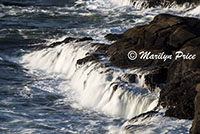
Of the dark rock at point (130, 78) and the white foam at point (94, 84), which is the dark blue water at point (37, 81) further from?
the dark rock at point (130, 78)

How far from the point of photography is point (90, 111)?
18.9m

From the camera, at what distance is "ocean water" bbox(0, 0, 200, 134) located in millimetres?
17203

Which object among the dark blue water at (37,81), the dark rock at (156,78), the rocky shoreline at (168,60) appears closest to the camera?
the rocky shoreline at (168,60)

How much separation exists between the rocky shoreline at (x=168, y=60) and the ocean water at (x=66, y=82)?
1.22 ft

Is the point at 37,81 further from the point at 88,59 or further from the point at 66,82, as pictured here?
the point at 88,59

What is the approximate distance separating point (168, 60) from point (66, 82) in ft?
14.6

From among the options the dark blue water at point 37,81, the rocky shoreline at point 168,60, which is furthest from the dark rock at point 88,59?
the dark blue water at point 37,81

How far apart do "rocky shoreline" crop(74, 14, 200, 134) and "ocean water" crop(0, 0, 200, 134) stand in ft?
1.22

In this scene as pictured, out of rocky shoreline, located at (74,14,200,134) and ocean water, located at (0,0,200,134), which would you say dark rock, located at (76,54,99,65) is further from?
ocean water, located at (0,0,200,134)

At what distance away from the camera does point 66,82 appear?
22.4 meters

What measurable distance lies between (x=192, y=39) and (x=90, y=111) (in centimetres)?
371

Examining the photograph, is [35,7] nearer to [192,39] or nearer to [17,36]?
[17,36]

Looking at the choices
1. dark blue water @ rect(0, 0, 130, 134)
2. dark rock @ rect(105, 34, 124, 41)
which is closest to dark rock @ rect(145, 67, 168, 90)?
dark blue water @ rect(0, 0, 130, 134)

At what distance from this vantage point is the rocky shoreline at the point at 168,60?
52.0 feet
